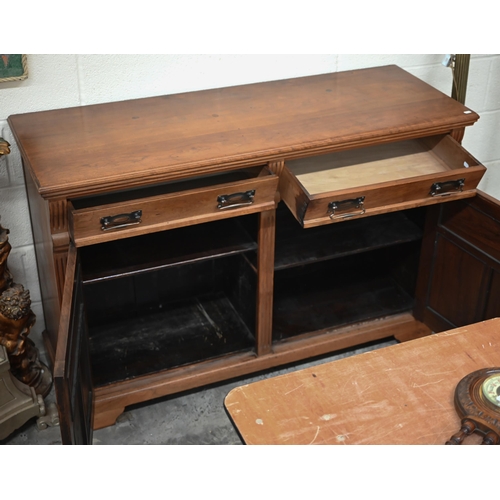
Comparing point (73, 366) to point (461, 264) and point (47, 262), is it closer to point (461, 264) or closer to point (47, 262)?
point (47, 262)

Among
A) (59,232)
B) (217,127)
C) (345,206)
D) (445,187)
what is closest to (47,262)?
(59,232)

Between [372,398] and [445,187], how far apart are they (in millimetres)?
947

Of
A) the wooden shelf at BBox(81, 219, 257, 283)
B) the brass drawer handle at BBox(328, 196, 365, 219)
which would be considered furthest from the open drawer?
the wooden shelf at BBox(81, 219, 257, 283)

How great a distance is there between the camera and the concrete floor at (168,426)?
2.45 m

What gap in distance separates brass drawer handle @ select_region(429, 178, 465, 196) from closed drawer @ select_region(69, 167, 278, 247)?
52 cm

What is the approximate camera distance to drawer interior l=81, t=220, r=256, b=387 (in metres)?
2.34

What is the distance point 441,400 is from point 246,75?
1.53m

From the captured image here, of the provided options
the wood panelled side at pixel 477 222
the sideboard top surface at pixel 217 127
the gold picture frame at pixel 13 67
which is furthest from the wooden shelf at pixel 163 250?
the wood panelled side at pixel 477 222

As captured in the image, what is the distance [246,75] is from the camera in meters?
2.62

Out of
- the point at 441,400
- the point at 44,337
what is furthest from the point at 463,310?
the point at 44,337

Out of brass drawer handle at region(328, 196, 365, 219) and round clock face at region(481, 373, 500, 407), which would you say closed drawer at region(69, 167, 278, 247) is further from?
round clock face at region(481, 373, 500, 407)

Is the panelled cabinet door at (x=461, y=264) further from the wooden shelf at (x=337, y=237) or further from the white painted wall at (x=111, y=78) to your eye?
the white painted wall at (x=111, y=78)

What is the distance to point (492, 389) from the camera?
4.91 feet

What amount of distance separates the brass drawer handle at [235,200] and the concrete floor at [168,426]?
2.66ft
